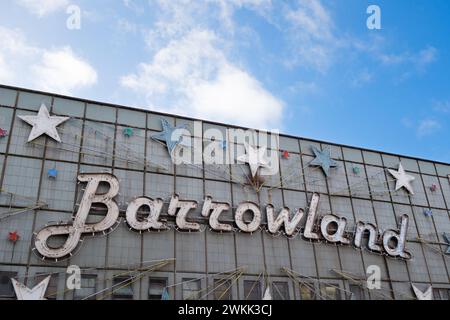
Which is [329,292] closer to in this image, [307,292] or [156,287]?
Answer: [307,292]

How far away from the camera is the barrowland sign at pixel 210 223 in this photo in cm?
1933

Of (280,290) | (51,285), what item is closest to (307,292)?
(280,290)

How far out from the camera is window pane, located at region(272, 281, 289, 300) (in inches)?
857

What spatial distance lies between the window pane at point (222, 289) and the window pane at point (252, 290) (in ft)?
2.76

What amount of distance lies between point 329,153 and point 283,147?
2996 millimetres

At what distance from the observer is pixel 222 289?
2103cm

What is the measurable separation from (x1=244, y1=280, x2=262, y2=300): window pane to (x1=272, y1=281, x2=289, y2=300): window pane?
0.73m

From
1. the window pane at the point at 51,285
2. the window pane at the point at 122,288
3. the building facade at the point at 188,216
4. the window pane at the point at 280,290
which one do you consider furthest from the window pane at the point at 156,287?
the window pane at the point at 280,290

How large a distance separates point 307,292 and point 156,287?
24.0ft

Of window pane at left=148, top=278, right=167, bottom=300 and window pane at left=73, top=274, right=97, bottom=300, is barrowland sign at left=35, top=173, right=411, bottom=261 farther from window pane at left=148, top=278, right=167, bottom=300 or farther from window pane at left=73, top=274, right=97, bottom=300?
window pane at left=148, top=278, right=167, bottom=300

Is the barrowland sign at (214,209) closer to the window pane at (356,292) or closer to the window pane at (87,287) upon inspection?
the window pane at (87,287)

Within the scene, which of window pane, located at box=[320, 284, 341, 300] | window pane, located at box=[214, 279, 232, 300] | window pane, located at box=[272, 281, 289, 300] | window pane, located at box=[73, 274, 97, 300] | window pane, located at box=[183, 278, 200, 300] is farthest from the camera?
window pane, located at box=[320, 284, 341, 300]

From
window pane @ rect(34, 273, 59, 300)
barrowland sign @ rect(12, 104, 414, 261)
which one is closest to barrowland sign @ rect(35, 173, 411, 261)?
barrowland sign @ rect(12, 104, 414, 261)
